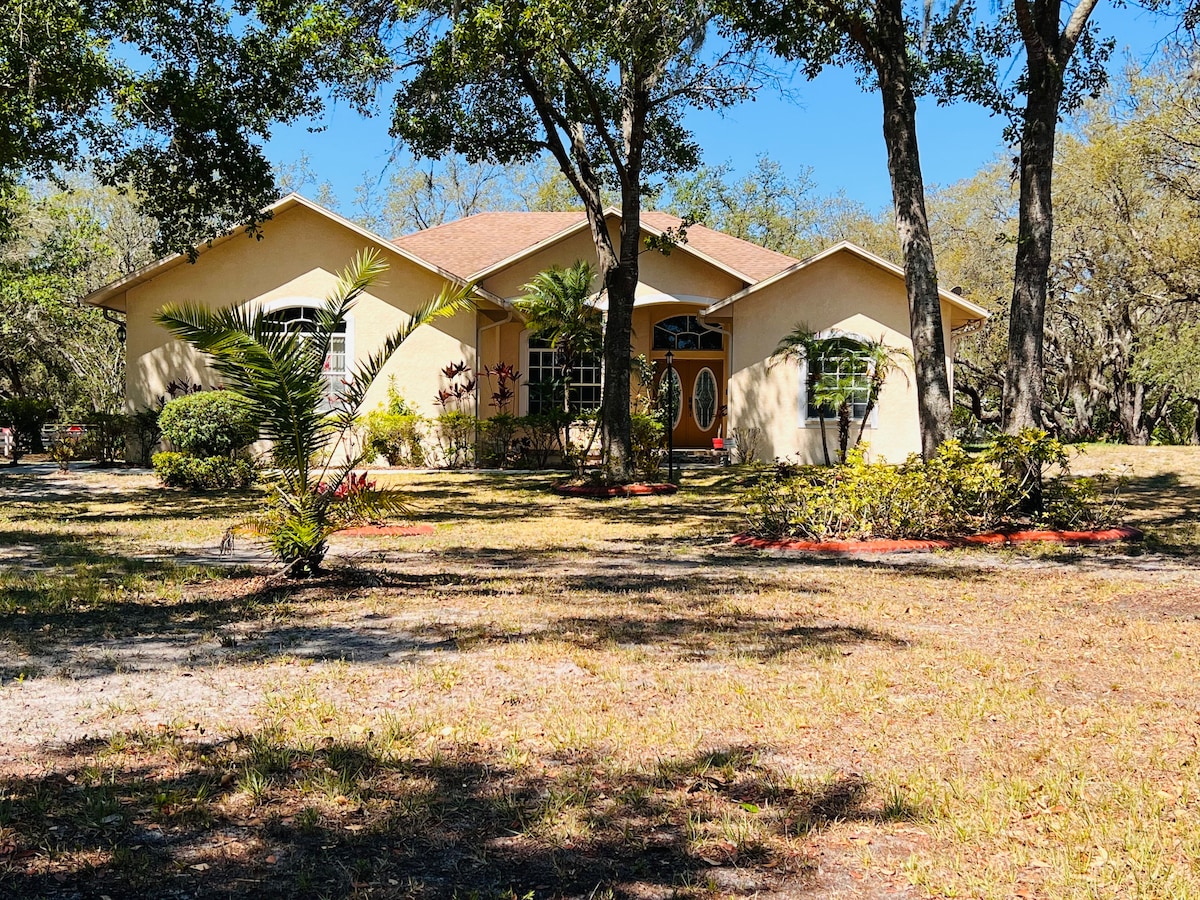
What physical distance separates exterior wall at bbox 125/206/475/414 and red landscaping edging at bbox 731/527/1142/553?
11810mm

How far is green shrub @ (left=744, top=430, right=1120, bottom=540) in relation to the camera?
11.1 metres

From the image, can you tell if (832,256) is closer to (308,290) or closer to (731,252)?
(731,252)

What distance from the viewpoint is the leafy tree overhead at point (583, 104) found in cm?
1422

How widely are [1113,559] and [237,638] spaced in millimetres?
7994

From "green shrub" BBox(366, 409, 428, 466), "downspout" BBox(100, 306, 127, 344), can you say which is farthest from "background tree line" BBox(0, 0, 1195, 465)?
"downspout" BBox(100, 306, 127, 344)

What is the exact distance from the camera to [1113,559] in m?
10.1

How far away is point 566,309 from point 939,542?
11.3m

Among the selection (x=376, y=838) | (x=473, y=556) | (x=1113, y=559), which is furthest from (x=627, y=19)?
(x=376, y=838)

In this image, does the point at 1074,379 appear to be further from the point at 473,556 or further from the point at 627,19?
the point at 473,556

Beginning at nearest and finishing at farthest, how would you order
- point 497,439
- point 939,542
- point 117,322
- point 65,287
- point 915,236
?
point 939,542 < point 915,236 < point 497,439 < point 65,287 < point 117,322

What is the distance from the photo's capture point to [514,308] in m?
21.4

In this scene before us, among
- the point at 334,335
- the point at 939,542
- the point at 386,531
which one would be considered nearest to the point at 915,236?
the point at 939,542

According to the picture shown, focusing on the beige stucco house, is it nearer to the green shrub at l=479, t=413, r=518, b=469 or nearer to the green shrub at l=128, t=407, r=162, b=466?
the green shrub at l=128, t=407, r=162, b=466

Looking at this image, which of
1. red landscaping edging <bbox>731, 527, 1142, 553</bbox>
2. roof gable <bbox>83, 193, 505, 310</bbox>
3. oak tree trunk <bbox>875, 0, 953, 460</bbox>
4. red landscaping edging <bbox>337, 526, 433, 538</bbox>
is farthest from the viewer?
roof gable <bbox>83, 193, 505, 310</bbox>
